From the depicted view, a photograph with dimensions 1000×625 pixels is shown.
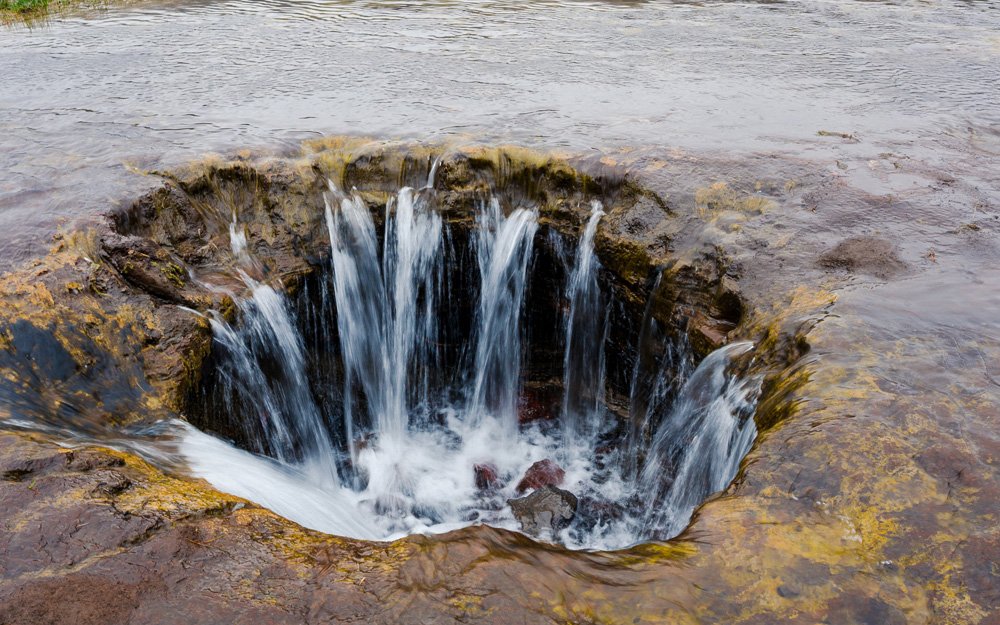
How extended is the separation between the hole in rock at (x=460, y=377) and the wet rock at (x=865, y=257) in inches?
50.0

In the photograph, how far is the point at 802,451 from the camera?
3660 mm

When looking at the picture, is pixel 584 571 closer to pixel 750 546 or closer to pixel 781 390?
pixel 750 546

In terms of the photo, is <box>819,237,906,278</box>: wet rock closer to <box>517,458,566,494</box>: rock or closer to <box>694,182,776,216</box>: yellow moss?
<box>694,182,776,216</box>: yellow moss

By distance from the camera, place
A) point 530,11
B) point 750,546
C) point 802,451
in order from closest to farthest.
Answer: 1. point 750,546
2. point 802,451
3. point 530,11

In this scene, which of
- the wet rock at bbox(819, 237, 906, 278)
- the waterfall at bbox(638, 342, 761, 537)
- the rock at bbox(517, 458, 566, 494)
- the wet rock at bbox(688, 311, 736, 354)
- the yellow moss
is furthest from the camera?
the rock at bbox(517, 458, 566, 494)

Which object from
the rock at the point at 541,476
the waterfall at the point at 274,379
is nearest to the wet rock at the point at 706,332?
the rock at the point at 541,476

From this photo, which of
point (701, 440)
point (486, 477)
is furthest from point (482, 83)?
point (701, 440)

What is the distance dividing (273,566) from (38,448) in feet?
5.11

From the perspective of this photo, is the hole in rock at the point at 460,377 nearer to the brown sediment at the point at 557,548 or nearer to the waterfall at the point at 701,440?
the waterfall at the point at 701,440

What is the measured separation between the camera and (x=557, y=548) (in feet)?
11.4

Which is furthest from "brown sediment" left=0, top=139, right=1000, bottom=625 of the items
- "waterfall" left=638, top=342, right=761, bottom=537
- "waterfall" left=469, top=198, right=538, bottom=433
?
"waterfall" left=469, top=198, right=538, bottom=433

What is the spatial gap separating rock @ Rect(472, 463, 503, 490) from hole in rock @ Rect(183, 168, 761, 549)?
0.06 ft

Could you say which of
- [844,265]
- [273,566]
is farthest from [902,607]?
[844,265]

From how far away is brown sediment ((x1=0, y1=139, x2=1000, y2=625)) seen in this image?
295 cm
